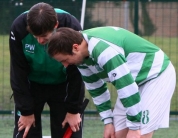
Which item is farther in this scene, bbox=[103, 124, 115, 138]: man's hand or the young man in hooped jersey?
bbox=[103, 124, 115, 138]: man's hand

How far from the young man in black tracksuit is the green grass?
8.15 ft

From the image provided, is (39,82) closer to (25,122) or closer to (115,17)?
(25,122)

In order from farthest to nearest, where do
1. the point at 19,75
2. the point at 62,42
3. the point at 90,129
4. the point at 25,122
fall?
1. the point at 90,129
2. the point at 25,122
3. the point at 19,75
4. the point at 62,42

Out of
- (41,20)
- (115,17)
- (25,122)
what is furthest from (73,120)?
(115,17)

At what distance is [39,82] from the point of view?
5.50 metres

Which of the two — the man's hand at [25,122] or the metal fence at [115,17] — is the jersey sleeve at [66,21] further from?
the metal fence at [115,17]

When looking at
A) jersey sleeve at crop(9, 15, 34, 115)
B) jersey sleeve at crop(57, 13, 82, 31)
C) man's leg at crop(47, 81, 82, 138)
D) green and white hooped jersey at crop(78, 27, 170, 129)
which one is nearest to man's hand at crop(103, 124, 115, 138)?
green and white hooped jersey at crop(78, 27, 170, 129)

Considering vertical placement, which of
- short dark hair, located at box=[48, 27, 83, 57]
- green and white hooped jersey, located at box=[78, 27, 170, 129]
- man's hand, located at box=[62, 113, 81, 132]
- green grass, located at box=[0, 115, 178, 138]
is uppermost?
short dark hair, located at box=[48, 27, 83, 57]

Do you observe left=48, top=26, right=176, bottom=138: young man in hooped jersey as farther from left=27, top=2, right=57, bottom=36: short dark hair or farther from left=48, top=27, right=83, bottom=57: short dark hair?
left=27, top=2, right=57, bottom=36: short dark hair

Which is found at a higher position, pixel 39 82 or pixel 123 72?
pixel 123 72

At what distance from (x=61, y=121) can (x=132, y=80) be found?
1280mm

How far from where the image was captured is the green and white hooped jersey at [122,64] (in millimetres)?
4516

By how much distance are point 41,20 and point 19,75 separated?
2.47 feet

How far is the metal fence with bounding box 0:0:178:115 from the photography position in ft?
30.0
